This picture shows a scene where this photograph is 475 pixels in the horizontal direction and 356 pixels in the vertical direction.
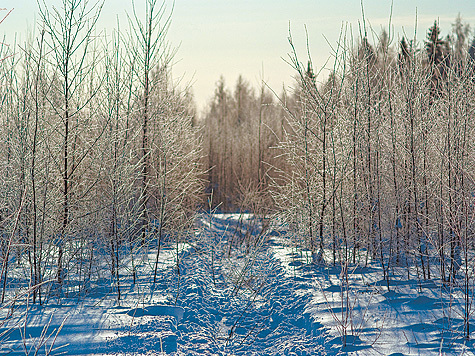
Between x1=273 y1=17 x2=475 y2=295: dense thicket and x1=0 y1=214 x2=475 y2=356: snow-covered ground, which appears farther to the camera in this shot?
x1=273 y1=17 x2=475 y2=295: dense thicket

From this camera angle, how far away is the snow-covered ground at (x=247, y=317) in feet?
14.0

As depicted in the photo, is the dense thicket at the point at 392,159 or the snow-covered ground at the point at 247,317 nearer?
the snow-covered ground at the point at 247,317

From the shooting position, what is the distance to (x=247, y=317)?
5.64 m

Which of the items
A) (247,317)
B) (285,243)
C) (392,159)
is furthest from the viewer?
(285,243)

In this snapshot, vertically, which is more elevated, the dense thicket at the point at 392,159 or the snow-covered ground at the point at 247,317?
the dense thicket at the point at 392,159

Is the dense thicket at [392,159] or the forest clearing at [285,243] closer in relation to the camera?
the forest clearing at [285,243]

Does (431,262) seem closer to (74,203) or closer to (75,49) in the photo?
(74,203)

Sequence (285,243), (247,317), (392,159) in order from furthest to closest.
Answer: (285,243) < (392,159) < (247,317)

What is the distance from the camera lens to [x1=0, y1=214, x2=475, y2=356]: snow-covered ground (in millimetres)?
4273

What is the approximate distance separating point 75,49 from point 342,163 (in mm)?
3712

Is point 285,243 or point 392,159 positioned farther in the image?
point 285,243

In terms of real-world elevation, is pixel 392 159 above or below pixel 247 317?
above

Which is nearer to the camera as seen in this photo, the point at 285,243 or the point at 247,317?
the point at 247,317

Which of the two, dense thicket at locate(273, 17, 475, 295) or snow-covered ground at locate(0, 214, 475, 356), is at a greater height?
dense thicket at locate(273, 17, 475, 295)
